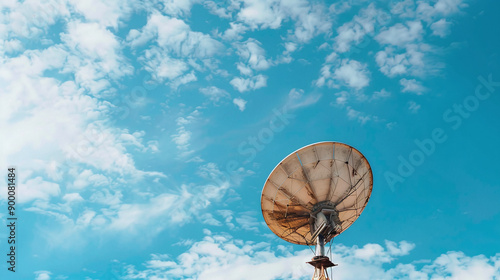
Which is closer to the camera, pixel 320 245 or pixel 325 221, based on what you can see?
pixel 325 221

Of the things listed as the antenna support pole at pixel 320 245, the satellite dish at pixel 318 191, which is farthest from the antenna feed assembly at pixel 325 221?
the antenna support pole at pixel 320 245

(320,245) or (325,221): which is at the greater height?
(325,221)

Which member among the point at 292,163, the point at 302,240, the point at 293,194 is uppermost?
the point at 292,163

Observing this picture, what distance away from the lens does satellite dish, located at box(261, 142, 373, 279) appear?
87.1 ft

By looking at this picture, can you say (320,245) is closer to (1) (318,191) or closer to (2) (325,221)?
(2) (325,221)

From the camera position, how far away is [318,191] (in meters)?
27.8

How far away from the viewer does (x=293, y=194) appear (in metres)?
27.7

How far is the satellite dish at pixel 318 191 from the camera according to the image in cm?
2655

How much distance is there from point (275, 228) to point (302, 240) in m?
2.68

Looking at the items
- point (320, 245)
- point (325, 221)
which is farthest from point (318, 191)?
point (320, 245)

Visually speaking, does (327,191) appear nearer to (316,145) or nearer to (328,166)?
(328,166)

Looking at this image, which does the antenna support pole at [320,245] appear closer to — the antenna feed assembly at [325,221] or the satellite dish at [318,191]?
the satellite dish at [318,191]

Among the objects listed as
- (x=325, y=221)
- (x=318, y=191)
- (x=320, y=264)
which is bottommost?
(x=320, y=264)

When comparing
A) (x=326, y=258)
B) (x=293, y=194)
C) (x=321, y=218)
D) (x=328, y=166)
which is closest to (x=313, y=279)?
(x=326, y=258)
